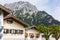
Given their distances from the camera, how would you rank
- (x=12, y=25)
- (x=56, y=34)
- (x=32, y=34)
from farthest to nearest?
(x=56, y=34) < (x=32, y=34) < (x=12, y=25)

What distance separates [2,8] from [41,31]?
4430cm

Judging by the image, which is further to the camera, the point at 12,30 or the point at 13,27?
the point at 12,30

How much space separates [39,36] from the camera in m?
76.2

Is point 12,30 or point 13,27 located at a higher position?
point 13,27

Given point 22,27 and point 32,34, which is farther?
point 32,34

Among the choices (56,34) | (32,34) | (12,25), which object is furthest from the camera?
(56,34)

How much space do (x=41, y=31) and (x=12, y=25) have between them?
13.3 meters

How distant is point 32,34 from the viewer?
73.8m

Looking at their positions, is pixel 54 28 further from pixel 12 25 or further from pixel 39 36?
pixel 12 25

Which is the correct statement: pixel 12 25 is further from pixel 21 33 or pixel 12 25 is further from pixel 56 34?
pixel 56 34

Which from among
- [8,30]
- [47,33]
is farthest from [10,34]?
[47,33]

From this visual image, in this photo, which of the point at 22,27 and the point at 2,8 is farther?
the point at 22,27

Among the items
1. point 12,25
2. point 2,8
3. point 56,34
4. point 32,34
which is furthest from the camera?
point 56,34

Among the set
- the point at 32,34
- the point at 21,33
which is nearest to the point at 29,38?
the point at 32,34
